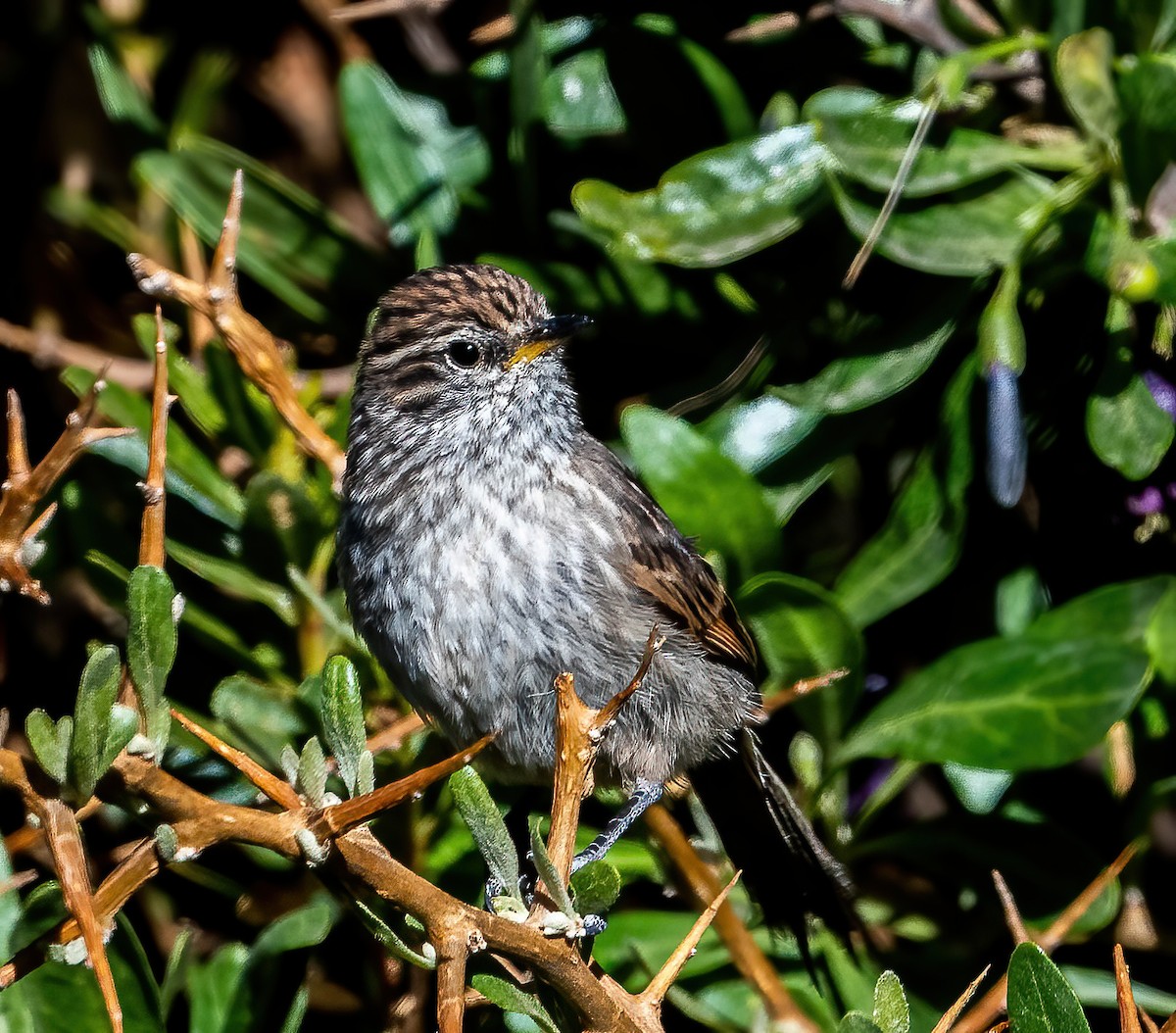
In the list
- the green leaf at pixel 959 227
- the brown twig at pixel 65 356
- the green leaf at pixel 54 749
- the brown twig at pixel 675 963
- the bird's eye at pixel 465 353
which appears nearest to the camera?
the green leaf at pixel 54 749

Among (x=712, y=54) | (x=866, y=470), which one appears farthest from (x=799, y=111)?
(x=866, y=470)

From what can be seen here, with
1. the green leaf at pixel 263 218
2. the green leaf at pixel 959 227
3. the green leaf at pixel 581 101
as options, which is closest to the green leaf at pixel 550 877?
the green leaf at pixel 959 227

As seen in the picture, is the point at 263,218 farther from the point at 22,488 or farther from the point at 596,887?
the point at 596,887

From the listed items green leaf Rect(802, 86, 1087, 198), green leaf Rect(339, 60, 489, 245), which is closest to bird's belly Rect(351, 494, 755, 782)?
green leaf Rect(339, 60, 489, 245)

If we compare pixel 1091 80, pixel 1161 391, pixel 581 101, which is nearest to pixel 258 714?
pixel 581 101

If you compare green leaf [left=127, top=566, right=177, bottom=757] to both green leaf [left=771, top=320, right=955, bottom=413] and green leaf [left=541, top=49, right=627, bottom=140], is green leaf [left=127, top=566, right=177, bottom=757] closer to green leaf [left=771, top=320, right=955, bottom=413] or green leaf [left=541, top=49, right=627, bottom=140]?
green leaf [left=771, top=320, right=955, bottom=413]

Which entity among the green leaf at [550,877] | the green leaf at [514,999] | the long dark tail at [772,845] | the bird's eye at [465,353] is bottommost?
the long dark tail at [772,845]

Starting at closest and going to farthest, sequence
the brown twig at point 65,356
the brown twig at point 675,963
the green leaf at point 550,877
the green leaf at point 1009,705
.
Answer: the green leaf at point 550,877, the brown twig at point 675,963, the green leaf at point 1009,705, the brown twig at point 65,356

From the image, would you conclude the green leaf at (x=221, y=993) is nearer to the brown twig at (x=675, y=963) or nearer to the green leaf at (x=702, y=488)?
the brown twig at (x=675, y=963)

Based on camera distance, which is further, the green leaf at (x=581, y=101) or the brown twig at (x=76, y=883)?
the green leaf at (x=581, y=101)
